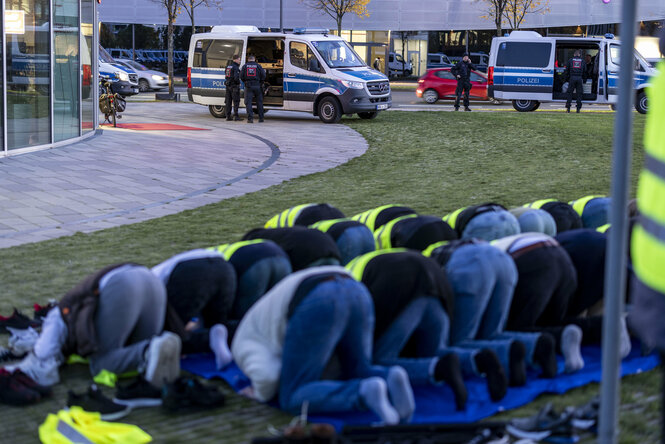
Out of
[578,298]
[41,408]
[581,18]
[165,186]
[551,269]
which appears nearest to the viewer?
[41,408]

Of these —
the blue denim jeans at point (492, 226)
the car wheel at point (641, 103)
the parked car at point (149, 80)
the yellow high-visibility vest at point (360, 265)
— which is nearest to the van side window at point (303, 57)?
the car wheel at point (641, 103)

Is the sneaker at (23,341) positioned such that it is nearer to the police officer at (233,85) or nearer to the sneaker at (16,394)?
the sneaker at (16,394)

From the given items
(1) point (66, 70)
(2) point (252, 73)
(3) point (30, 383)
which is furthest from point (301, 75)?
(3) point (30, 383)

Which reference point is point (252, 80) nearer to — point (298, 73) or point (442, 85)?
point (298, 73)

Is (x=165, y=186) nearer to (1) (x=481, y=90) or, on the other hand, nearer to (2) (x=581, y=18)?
(1) (x=481, y=90)

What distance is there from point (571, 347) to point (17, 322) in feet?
10.4

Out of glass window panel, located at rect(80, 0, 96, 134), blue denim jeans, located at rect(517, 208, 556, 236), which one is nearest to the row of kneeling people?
blue denim jeans, located at rect(517, 208, 556, 236)

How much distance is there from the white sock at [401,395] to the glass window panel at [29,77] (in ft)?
39.1

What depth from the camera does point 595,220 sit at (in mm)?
5945

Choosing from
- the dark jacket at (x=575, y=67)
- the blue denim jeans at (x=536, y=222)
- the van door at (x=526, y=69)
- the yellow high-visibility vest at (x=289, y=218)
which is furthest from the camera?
the van door at (x=526, y=69)

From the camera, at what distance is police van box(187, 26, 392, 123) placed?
21.0 m

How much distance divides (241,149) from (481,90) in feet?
50.6

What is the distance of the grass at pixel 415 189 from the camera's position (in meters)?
6.07

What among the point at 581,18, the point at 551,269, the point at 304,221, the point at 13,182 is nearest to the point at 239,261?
the point at 304,221
